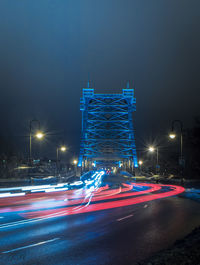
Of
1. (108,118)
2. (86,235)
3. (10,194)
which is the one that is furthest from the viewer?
(108,118)

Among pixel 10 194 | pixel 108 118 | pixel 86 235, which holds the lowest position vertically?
pixel 10 194

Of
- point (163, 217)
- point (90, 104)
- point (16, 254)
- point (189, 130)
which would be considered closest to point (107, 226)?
point (163, 217)

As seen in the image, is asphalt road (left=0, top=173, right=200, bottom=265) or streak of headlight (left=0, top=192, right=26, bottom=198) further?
streak of headlight (left=0, top=192, right=26, bottom=198)

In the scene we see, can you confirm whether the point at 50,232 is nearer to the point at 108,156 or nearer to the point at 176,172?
the point at 176,172

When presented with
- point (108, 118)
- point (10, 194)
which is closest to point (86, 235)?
point (10, 194)

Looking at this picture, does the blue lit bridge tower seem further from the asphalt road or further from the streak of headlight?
the asphalt road

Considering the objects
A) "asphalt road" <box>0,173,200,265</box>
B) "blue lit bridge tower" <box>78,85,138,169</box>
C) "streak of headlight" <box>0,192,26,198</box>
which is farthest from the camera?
"blue lit bridge tower" <box>78,85,138,169</box>

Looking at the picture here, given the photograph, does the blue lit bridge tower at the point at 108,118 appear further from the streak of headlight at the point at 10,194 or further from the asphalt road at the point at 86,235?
the asphalt road at the point at 86,235

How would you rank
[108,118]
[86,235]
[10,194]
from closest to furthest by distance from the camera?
[86,235] → [10,194] → [108,118]

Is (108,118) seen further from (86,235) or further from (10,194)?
(86,235)

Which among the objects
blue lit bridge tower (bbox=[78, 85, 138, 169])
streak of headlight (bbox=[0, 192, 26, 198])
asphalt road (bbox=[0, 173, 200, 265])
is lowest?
streak of headlight (bbox=[0, 192, 26, 198])

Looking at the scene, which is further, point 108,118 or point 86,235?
point 108,118

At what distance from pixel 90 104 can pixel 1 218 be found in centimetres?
10348

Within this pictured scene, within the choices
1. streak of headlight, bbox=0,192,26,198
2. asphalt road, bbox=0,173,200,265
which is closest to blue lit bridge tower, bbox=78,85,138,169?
streak of headlight, bbox=0,192,26,198
